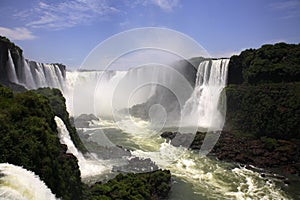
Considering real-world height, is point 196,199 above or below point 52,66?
below

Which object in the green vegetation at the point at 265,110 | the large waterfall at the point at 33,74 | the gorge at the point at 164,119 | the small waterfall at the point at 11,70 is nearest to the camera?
the gorge at the point at 164,119

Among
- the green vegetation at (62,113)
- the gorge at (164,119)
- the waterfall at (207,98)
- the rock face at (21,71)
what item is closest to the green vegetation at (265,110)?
the gorge at (164,119)

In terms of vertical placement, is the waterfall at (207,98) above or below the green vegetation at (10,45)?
below

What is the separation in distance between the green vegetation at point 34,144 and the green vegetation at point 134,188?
141 centimetres

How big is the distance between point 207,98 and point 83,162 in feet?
79.6

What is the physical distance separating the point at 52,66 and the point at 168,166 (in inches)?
1152

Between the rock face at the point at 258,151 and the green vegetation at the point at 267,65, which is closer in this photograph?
the rock face at the point at 258,151

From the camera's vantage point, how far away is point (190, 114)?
40688mm

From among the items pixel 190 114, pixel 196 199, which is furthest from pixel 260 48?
pixel 196 199

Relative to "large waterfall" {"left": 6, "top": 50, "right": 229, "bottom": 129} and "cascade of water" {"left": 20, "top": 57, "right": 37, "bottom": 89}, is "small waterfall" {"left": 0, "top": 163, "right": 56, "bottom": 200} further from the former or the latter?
"cascade of water" {"left": 20, "top": 57, "right": 37, "bottom": 89}

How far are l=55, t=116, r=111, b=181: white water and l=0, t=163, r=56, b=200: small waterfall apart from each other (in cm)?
929

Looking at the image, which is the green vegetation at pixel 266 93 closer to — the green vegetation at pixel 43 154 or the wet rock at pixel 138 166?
the wet rock at pixel 138 166

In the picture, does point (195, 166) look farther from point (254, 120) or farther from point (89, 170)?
point (254, 120)

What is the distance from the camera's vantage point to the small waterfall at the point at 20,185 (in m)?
7.28
